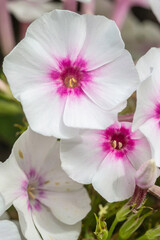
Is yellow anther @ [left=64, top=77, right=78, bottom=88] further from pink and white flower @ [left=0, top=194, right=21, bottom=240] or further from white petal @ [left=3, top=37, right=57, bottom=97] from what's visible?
pink and white flower @ [left=0, top=194, right=21, bottom=240]

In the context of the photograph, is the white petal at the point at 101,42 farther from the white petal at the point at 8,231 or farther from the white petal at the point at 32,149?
the white petal at the point at 8,231

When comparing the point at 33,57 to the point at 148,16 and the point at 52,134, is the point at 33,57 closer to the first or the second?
the point at 52,134

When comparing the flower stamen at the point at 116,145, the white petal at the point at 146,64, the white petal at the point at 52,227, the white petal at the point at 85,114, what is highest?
the white petal at the point at 146,64

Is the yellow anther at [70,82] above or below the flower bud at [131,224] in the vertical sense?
above

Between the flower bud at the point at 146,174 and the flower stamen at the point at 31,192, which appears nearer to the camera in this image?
the flower bud at the point at 146,174

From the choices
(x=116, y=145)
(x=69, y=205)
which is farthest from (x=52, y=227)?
(x=116, y=145)

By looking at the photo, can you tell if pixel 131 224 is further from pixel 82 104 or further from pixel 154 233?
pixel 82 104

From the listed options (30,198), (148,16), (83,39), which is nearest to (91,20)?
(83,39)

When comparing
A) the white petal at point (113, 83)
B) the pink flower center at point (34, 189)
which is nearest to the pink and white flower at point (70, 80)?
the white petal at point (113, 83)

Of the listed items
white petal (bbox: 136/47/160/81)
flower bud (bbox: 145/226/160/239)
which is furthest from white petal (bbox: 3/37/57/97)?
flower bud (bbox: 145/226/160/239)
